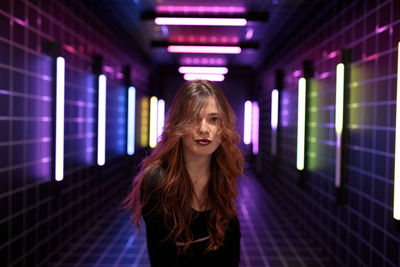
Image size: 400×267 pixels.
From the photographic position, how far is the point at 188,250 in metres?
1.04

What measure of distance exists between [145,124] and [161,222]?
7.56 meters

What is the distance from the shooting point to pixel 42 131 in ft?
10.9

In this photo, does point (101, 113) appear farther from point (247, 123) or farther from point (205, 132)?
point (247, 123)

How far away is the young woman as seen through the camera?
99 centimetres

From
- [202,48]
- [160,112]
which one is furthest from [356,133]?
[160,112]

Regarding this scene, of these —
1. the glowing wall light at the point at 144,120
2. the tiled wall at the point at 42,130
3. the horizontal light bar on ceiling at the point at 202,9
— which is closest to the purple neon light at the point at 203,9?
the horizontal light bar on ceiling at the point at 202,9

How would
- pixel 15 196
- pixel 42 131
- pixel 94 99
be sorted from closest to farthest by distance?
pixel 15 196, pixel 42 131, pixel 94 99

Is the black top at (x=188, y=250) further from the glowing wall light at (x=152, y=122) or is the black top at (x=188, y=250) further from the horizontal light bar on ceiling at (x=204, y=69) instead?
the horizontal light bar on ceiling at (x=204, y=69)

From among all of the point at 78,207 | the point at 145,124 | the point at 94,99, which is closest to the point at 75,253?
the point at 78,207

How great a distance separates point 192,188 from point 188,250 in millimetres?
178

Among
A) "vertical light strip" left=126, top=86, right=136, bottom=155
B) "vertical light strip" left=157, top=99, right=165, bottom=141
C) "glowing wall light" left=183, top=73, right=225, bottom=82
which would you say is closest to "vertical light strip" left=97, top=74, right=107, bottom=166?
"vertical light strip" left=126, top=86, right=136, bottom=155

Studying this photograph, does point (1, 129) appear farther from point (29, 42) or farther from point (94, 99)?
point (94, 99)

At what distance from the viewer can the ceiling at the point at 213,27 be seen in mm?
4492

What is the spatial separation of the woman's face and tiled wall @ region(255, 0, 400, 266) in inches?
78.6
